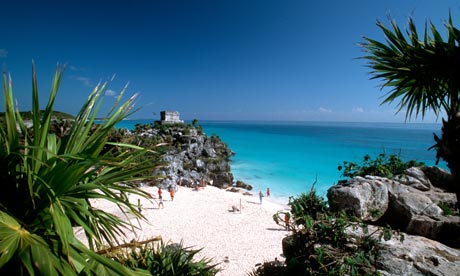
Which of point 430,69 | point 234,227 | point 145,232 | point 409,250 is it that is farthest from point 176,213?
point 430,69

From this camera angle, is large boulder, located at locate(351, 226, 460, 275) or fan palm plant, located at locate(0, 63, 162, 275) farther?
large boulder, located at locate(351, 226, 460, 275)

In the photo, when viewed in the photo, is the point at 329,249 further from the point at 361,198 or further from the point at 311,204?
the point at 361,198

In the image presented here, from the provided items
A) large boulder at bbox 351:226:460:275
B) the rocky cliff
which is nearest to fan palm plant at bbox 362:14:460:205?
large boulder at bbox 351:226:460:275

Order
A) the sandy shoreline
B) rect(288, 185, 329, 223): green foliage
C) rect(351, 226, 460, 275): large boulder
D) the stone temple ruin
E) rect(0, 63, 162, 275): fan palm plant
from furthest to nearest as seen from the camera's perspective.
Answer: the stone temple ruin, the sandy shoreline, rect(288, 185, 329, 223): green foliage, rect(351, 226, 460, 275): large boulder, rect(0, 63, 162, 275): fan palm plant

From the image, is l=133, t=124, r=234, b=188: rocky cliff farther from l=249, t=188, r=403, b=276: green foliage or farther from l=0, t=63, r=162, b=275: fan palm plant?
l=0, t=63, r=162, b=275: fan palm plant

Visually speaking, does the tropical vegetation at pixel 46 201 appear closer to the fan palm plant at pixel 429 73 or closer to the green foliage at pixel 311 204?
the green foliage at pixel 311 204

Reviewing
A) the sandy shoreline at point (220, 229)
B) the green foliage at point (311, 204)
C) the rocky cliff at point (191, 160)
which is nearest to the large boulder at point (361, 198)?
the green foliage at point (311, 204)

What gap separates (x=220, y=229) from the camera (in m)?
11.8

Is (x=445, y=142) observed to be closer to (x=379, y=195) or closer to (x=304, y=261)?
(x=379, y=195)

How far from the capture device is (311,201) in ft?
10.6

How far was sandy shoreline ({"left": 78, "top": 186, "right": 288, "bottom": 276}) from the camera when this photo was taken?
888 centimetres

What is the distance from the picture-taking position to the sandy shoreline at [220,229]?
888cm

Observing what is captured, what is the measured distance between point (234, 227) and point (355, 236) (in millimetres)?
10245

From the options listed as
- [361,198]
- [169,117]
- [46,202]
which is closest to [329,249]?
[361,198]
